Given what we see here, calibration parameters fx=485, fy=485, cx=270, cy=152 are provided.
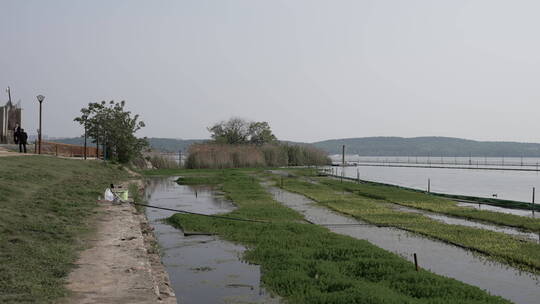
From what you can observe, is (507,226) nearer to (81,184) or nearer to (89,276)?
(89,276)

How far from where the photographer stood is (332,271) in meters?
8.50

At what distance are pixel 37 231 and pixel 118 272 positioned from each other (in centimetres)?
302

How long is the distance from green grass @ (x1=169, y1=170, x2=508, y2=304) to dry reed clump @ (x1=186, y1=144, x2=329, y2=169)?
132ft

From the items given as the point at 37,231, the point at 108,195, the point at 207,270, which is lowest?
the point at 207,270

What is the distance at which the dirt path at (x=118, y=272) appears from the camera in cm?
676

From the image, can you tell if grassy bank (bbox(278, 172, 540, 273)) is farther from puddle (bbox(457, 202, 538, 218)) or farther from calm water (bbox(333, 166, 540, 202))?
calm water (bbox(333, 166, 540, 202))

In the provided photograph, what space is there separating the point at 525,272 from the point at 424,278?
278cm

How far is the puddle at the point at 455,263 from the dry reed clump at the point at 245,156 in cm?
3879

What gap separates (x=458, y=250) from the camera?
1151cm

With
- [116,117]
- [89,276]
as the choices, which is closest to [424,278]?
[89,276]

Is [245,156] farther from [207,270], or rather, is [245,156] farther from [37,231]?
[207,270]

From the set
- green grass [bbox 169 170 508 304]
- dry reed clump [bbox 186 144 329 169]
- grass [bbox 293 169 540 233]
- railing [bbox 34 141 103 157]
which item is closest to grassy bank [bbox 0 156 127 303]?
green grass [bbox 169 170 508 304]

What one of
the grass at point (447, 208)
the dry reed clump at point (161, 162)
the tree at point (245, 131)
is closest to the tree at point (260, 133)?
the tree at point (245, 131)

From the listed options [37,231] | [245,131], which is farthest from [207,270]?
[245,131]
